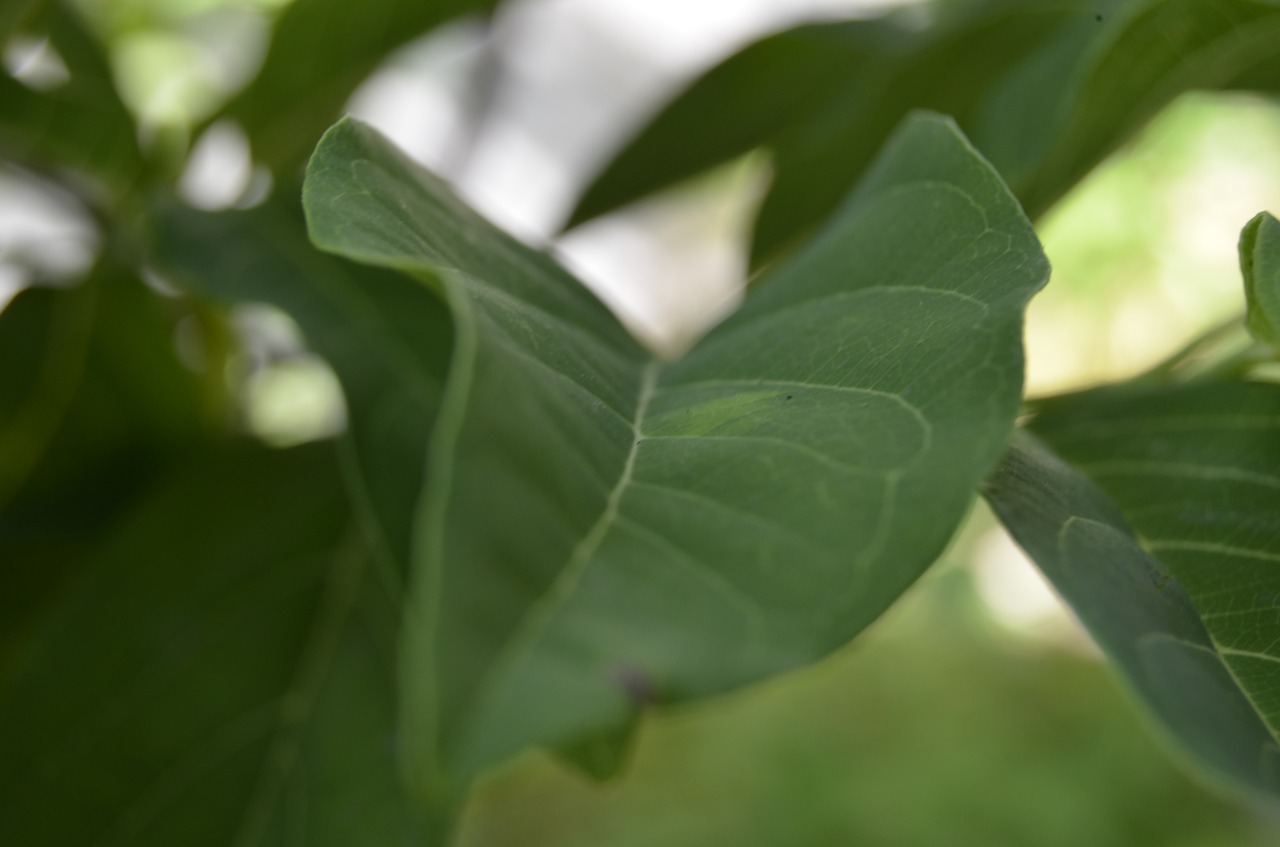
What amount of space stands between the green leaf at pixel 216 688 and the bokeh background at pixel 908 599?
0.09 metres

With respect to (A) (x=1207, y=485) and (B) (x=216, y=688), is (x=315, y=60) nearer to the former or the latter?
(B) (x=216, y=688)

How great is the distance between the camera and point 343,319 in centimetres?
37

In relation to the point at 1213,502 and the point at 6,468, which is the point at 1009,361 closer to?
the point at 1213,502

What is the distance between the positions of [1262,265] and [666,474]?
0.47 feet

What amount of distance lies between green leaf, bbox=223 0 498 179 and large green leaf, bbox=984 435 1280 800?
431 millimetres

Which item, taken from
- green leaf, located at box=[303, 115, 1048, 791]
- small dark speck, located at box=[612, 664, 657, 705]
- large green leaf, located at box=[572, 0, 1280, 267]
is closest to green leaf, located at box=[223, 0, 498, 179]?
large green leaf, located at box=[572, 0, 1280, 267]

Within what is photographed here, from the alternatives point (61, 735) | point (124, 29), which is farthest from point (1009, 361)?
point (124, 29)

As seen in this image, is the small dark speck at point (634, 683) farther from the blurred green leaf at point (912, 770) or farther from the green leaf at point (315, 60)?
the blurred green leaf at point (912, 770)

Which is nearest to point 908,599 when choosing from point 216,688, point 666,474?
point 216,688

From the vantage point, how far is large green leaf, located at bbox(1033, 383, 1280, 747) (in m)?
0.21

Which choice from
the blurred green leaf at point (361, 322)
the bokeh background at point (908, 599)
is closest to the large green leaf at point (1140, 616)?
the blurred green leaf at point (361, 322)

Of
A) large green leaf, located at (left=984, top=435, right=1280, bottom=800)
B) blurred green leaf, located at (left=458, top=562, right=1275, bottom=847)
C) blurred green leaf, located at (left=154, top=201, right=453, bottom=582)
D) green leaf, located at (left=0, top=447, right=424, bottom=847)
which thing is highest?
large green leaf, located at (left=984, top=435, right=1280, bottom=800)

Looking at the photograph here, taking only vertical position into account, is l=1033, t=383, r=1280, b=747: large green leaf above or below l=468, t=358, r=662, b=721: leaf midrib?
below

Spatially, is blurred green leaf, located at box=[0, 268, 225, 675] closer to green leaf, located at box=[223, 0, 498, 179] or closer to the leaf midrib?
green leaf, located at box=[223, 0, 498, 179]
